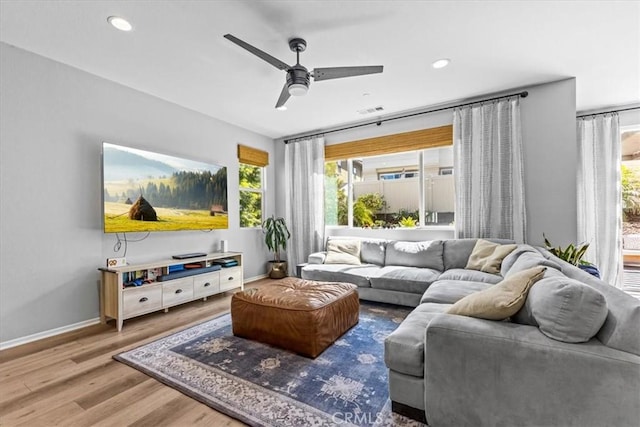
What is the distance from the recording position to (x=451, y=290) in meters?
2.58

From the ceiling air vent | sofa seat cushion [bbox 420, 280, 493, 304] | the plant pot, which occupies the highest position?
the ceiling air vent

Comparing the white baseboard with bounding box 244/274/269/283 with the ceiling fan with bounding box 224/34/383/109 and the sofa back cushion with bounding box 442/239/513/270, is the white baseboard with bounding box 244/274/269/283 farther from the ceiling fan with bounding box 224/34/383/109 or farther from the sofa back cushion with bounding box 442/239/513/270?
the ceiling fan with bounding box 224/34/383/109

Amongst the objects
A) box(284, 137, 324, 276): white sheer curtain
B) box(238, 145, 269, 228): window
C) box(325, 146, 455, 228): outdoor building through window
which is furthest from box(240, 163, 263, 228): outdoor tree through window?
box(325, 146, 455, 228): outdoor building through window

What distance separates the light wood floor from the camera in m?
1.63

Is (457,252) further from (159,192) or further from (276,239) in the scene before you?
(159,192)

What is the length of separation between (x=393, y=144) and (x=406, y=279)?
2.20 m

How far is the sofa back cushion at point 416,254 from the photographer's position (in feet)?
12.5

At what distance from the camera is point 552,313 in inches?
50.7

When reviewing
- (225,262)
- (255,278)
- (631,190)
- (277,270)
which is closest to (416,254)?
(277,270)

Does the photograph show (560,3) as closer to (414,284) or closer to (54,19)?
(414,284)

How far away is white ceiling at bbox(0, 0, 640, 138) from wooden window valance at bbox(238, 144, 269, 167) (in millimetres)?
1203

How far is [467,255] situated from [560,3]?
101 inches

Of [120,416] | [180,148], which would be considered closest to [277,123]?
[180,148]

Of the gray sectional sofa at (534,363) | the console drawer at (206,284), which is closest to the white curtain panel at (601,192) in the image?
the gray sectional sofa at (534,363)
